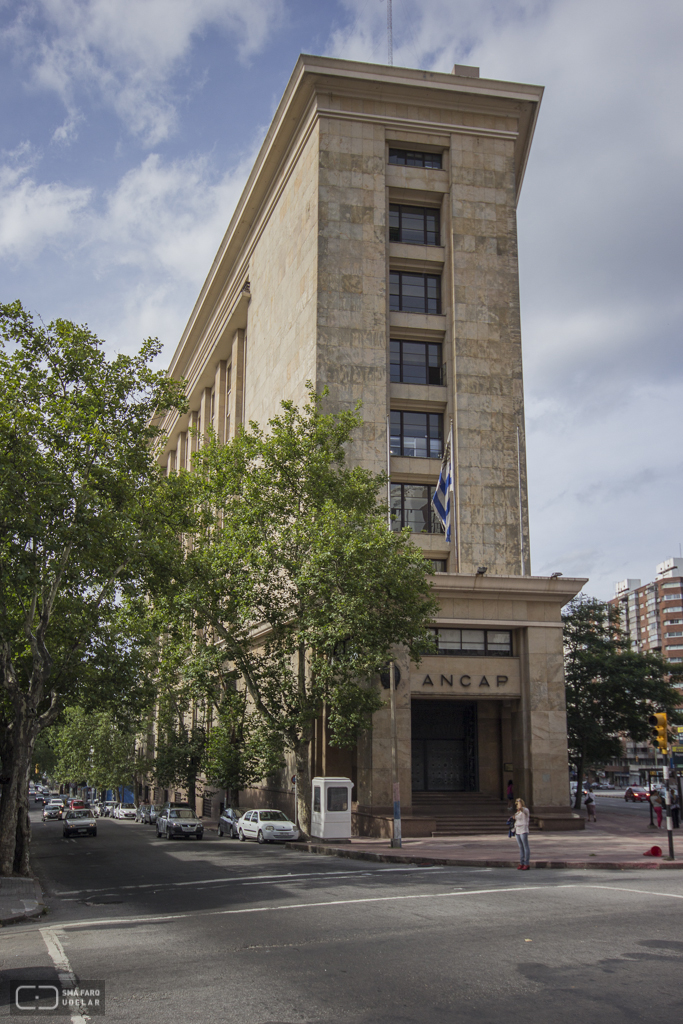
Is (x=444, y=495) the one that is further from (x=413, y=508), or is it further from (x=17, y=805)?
(x=17, y=805)

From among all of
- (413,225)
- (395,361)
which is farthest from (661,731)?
(413,225)

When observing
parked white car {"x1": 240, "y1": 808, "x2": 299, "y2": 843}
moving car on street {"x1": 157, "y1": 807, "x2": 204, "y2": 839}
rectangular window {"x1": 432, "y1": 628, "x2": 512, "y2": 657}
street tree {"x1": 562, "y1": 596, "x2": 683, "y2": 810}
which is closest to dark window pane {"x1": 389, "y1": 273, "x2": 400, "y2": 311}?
rectangular window {"x1": 432, "y1": 628, "x2": 512, "y2": 657}

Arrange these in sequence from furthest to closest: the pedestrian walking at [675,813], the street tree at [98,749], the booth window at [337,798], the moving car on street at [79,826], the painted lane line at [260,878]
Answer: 1. the street tree at [98,749]
2. the moving car on street at [79,826]
3. the pedestrian walking at [675,813]
4. the booth window at [337,798]
5. the painted lane line at [260,878]

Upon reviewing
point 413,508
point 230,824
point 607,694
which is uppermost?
point 413,508

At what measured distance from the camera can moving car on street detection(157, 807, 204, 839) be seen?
3862cm

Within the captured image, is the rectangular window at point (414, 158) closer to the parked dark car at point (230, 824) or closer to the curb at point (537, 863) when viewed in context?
the parked dark car at point (230, 824)

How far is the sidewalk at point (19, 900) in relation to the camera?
14.5m

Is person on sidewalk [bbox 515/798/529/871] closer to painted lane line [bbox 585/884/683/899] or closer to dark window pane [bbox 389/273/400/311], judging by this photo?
painted lane line [bbox 585/884/683/899]

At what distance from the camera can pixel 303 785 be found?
31.5 m

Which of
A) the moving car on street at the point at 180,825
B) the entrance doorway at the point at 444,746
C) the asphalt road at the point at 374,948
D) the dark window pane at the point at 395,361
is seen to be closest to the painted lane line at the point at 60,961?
the asphalt road at the point at 374,948

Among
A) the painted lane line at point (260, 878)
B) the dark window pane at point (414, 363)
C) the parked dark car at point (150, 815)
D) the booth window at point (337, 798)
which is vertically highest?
the dark window pane at point (414, 363)

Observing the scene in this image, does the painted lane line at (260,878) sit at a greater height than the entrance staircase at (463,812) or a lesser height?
greater

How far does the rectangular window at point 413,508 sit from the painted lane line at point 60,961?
87.7 ft

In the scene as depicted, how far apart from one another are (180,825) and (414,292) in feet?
88.4
